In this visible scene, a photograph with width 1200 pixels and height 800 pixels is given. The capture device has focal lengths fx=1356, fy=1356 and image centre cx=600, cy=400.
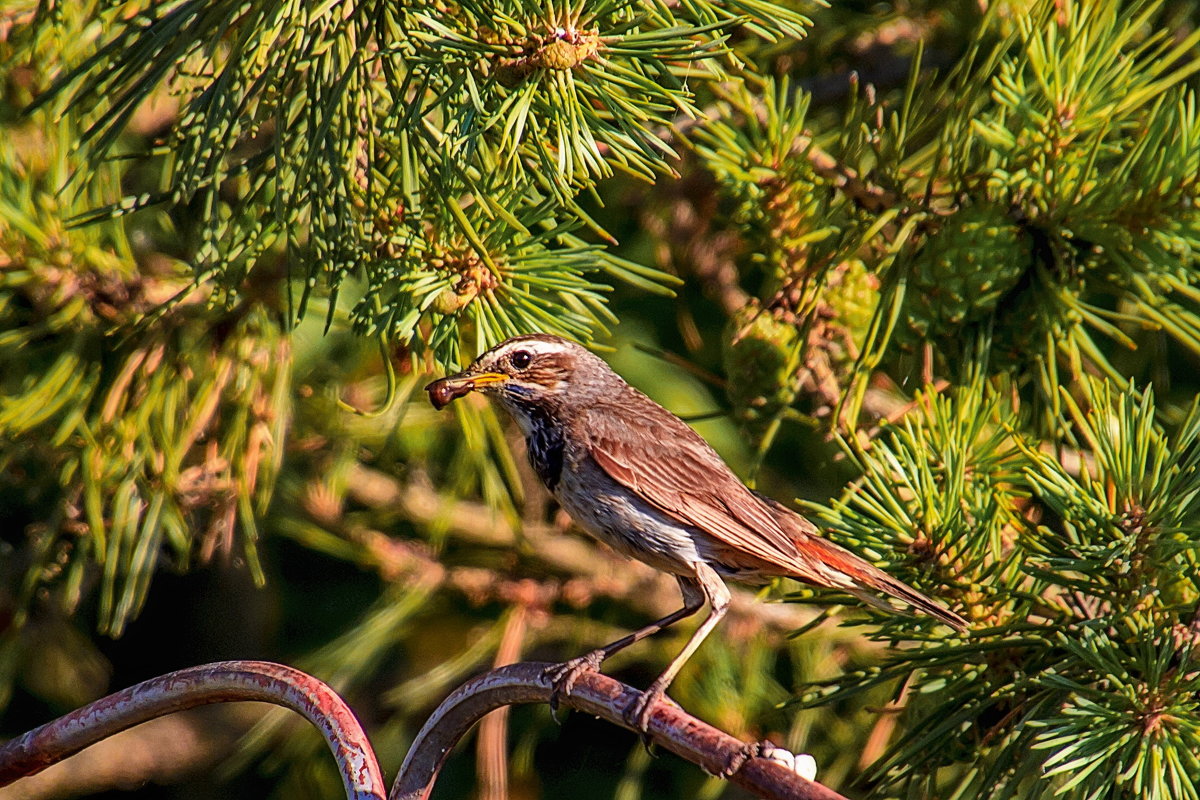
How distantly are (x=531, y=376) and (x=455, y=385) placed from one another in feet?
1.42

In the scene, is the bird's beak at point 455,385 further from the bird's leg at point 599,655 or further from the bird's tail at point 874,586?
the bird's tail at point 874,586

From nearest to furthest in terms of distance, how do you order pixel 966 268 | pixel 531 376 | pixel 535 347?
pixel 966 268 → pixel 535 347 → pixel 531 376

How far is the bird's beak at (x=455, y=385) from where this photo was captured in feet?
8.21

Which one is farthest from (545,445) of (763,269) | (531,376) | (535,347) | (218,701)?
(218,701)

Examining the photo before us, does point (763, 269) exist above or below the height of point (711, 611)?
above

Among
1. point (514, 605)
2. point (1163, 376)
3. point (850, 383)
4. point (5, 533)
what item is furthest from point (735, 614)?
point (5, 533)

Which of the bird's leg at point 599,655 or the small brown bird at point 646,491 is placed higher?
the small brown bird at point 646,491

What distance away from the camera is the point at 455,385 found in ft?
8.39

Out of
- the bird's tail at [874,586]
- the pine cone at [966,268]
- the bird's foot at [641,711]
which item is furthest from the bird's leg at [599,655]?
the pine cone at [966,268]

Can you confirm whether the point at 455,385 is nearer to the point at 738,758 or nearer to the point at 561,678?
the point at 561,678

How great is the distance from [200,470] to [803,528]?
1.25 m

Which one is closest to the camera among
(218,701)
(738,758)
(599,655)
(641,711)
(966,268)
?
(738,758)

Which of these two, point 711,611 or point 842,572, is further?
point 711,611

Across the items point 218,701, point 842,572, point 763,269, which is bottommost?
point 218,701
